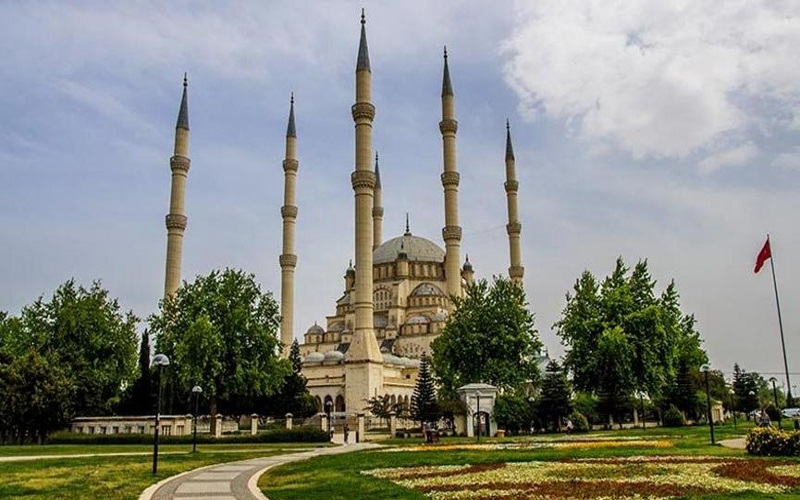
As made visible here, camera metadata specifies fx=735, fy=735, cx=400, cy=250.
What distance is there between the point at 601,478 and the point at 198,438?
2681 centimetres

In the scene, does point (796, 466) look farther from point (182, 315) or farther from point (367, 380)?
point (367, 380)

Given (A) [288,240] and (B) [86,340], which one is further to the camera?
(A) [288,240]

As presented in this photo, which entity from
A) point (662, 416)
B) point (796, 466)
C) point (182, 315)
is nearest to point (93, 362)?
point (182, 315)

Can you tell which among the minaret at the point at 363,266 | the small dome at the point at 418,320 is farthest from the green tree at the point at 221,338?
the small dome at the point at 418,320

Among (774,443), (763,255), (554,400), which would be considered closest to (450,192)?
(554,400)

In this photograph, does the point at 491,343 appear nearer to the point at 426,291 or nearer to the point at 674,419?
the point at 674,419

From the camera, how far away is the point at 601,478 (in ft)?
45.7

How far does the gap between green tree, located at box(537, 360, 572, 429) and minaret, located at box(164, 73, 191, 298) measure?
29.9 meters

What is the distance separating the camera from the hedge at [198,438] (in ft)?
117

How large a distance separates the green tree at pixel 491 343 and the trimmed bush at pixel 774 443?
24432mm

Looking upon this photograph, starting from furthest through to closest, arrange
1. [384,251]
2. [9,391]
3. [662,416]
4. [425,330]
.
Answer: [384,251], [425,330], [662,416], [9,391]

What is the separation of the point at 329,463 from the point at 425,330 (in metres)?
58.9

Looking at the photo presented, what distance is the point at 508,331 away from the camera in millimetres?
43688

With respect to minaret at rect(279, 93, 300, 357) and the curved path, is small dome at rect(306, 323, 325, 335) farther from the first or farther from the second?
the curved path
